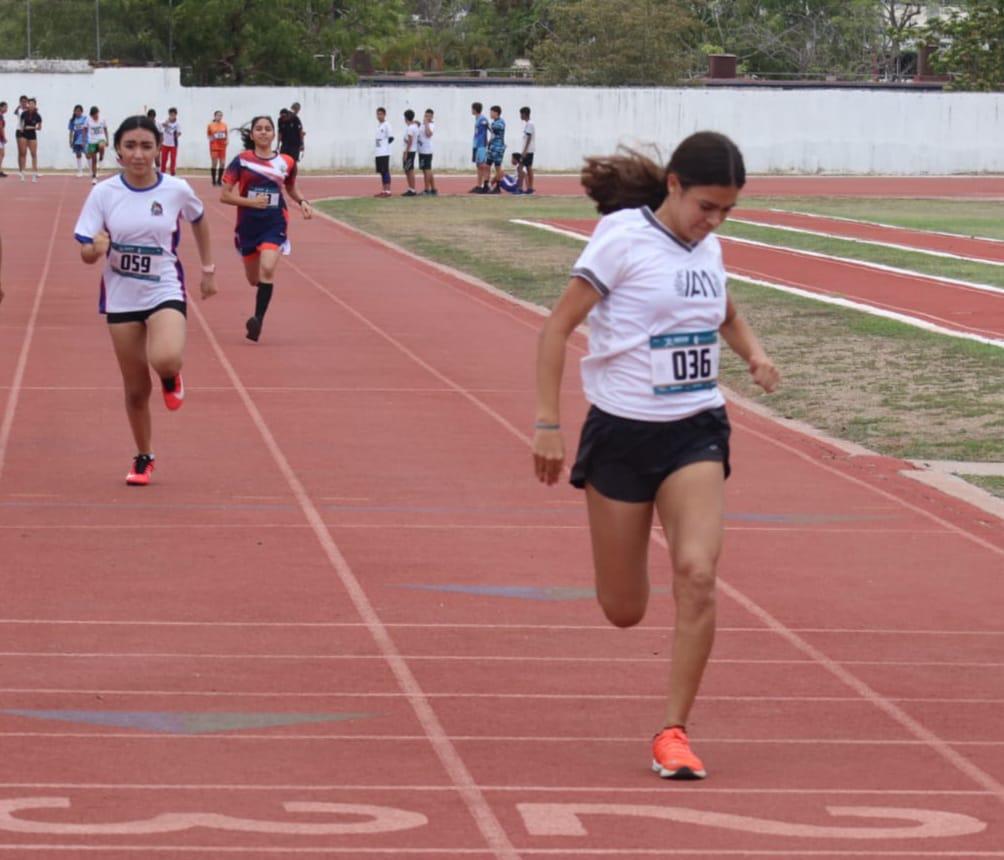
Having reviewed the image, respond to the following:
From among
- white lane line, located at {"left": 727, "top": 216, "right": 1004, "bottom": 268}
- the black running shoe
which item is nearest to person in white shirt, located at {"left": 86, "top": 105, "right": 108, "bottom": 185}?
white lane line, located at {"left": 727, "top": 216, "right": 1004, "bottom": 268}

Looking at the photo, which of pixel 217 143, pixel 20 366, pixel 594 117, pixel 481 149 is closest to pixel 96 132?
pixel 217 143

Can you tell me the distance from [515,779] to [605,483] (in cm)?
86

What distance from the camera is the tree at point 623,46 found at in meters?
64.1

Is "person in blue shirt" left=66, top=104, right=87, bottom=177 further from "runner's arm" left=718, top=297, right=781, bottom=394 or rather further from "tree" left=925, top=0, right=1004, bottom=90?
"runner's arm" left=718, top=297, right=781, bottom=394

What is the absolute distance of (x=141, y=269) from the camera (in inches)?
419

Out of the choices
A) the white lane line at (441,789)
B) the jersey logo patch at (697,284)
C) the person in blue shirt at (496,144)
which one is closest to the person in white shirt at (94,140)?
the person in blue shirt at (496,144)

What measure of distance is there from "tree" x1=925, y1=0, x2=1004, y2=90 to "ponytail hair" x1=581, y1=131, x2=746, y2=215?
60.7 m

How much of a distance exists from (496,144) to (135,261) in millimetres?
32673

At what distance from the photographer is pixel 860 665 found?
7.37 m

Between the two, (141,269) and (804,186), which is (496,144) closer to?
(804,186)

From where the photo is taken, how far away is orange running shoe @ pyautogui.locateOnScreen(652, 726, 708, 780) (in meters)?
5.72

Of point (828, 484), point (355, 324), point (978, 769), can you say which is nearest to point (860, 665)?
point (978, 769)

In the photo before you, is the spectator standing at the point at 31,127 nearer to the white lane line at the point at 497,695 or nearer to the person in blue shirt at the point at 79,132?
the person in blue shirt at the point at 79,132

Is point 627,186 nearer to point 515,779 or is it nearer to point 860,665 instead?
point 515,779
